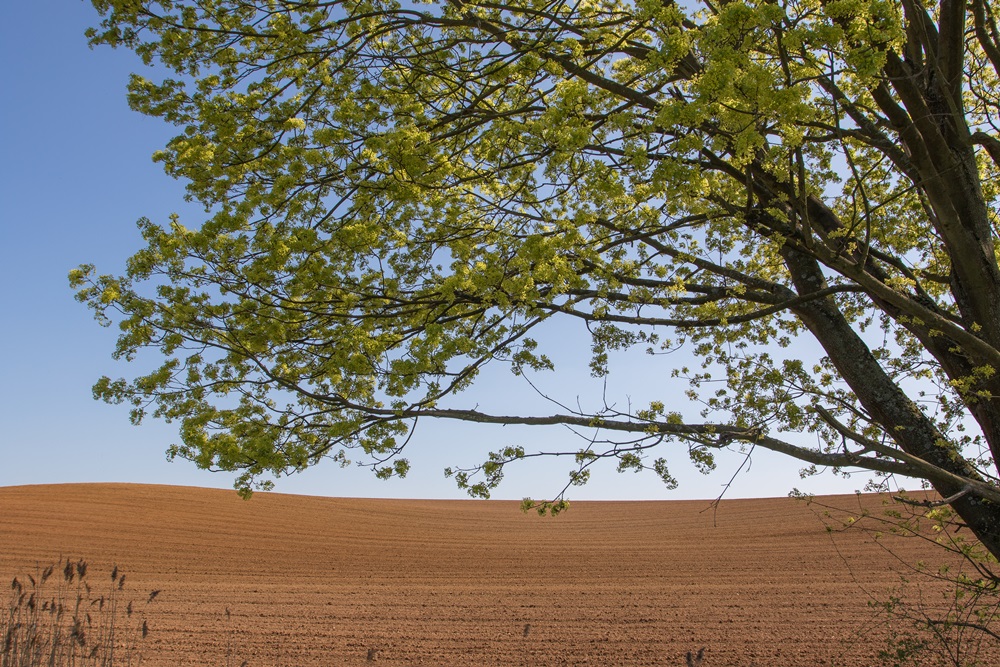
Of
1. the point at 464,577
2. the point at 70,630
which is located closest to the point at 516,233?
the point at 70,630

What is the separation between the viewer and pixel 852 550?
2097 cm

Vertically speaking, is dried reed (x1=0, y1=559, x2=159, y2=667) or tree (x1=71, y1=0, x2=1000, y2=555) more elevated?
tree (x1=71, y1=0, x2=1000, y2=555)

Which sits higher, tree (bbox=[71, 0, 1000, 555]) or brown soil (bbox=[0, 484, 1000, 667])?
tree (bbox=[71, 0, 1000, 555])

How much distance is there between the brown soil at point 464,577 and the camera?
10.3 metres

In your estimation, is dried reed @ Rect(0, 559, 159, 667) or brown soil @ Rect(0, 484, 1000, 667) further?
brown soil @ Rect(0, 484, 1000, 667)

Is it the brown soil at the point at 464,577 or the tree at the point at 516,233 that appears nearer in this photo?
the tree at the point at 516,233

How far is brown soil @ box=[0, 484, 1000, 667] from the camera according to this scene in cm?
1027

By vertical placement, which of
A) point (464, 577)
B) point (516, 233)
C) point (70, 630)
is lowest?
point (70, 630)

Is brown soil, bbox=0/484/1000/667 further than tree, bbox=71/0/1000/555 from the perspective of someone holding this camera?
Yes

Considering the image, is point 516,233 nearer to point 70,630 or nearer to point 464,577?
point 70,630

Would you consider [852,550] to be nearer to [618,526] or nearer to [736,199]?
[618,526]

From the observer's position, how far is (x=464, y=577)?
19.9 metres

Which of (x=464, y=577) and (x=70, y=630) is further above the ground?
(x=464, y=577)

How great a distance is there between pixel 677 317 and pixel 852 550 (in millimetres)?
16684
